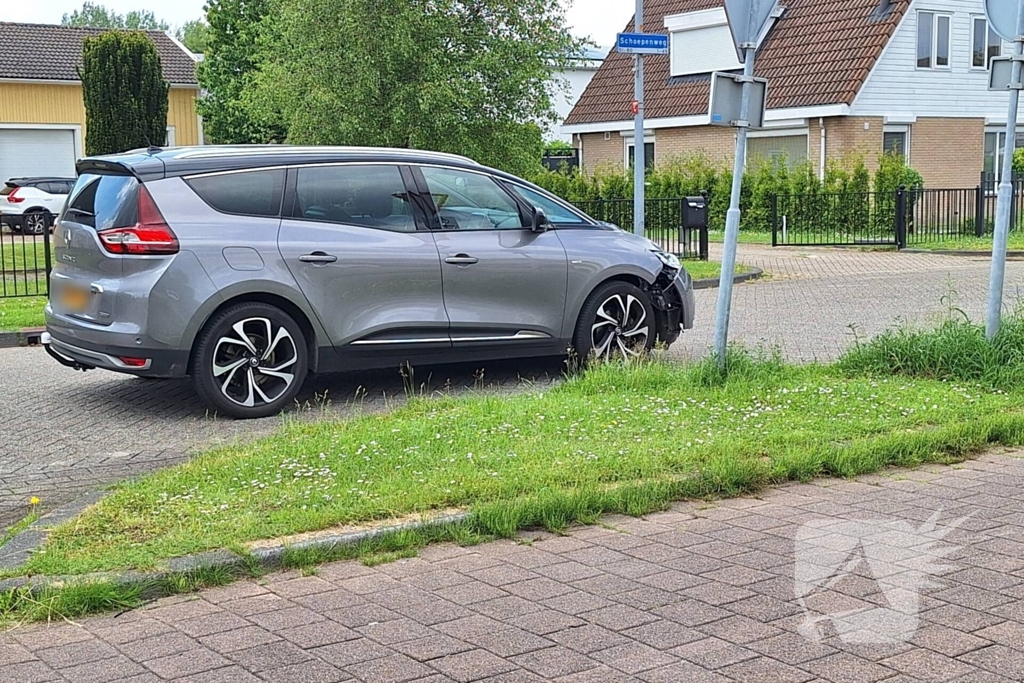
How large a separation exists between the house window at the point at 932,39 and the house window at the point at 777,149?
363 cm

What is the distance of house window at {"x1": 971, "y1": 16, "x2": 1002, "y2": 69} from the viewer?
33812 mm

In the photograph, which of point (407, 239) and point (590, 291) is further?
point (590, 291)

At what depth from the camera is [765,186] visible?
30.4 m

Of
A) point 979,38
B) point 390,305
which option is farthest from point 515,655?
point 979,38

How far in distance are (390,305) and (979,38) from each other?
29.6m

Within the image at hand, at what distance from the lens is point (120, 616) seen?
15.1 feet

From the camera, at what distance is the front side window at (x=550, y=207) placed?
9.81 meters

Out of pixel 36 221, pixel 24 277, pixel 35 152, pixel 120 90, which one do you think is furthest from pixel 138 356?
pixel 35 152

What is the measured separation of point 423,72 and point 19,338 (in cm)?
1089

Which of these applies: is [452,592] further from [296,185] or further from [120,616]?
[296,185]

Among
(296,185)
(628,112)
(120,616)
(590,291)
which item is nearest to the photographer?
(120,616)

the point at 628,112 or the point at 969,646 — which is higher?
the point at 628,112

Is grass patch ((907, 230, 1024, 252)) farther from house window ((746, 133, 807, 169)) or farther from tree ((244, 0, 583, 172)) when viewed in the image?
tree ((244, 0, 583, 172))

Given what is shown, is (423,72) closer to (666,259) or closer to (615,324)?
(666,259)
